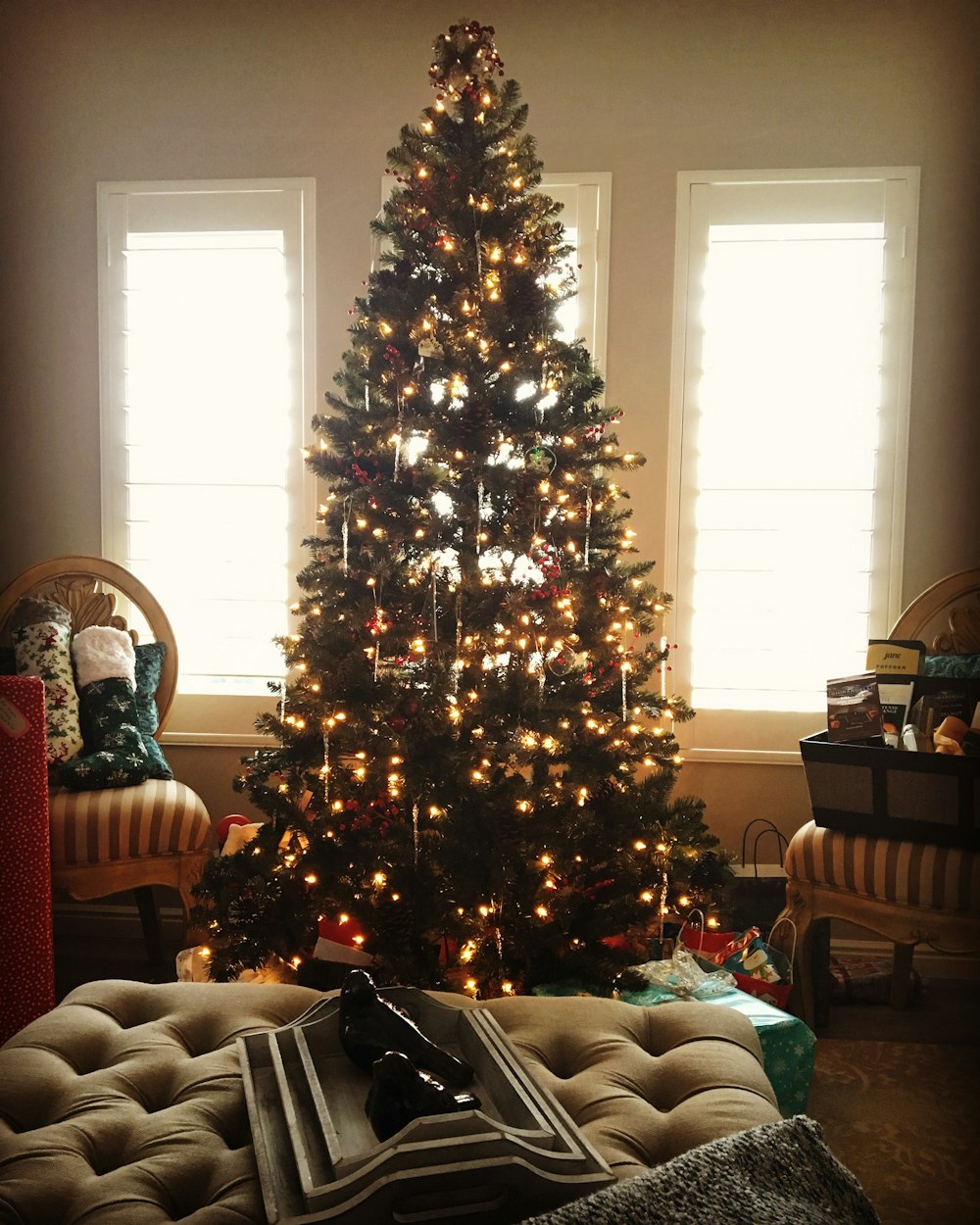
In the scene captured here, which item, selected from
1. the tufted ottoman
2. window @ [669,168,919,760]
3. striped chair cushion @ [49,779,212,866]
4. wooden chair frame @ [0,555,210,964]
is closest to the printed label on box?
striped chair cushion @ [49,779,212,866]

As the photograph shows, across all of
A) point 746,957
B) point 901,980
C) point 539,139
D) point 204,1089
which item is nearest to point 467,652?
point 746,957

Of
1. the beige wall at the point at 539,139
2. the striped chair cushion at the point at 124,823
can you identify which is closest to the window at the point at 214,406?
the beige wall at the point at 539,139

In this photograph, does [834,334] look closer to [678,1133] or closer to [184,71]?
[184,71]

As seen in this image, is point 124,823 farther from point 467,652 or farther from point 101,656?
point 467,652

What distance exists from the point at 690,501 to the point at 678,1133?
86.7 inches

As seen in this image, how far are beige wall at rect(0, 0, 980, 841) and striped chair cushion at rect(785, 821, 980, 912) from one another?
62cm

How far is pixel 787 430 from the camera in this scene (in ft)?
9.98

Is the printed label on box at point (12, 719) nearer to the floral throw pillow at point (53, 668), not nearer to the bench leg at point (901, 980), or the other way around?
the floral throw pillow at point (53, 668)

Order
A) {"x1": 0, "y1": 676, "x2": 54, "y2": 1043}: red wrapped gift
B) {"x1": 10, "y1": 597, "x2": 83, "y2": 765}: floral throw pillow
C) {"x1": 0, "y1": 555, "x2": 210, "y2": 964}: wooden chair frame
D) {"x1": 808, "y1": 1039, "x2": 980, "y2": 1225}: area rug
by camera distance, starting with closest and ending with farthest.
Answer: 1. {"x1": 808, "y1": 1039, "x2": 980, "y2": 1225}: area rug
2. {"x1": 0, "y1": 676, "x2": 54, "y2": 1043}: red wrapped gift
3. {"x1": 10, "y1": 597, "x2": 83, "y2": 765}: floral throw pillow
4. {"x1": 0, "y1": 555, "x2": 210, "y2": 964}: wooden chair frame

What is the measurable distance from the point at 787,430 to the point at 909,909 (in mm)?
1442

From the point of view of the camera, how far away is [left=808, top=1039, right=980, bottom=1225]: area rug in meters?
1.81

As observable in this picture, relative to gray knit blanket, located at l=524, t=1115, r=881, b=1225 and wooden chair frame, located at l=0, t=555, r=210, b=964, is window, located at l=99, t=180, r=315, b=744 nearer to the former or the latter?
wooden chair frame, located at l=0, t=555, r=210, b=964

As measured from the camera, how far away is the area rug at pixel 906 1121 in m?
1.81

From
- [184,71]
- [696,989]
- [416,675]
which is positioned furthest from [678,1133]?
[184,71]
